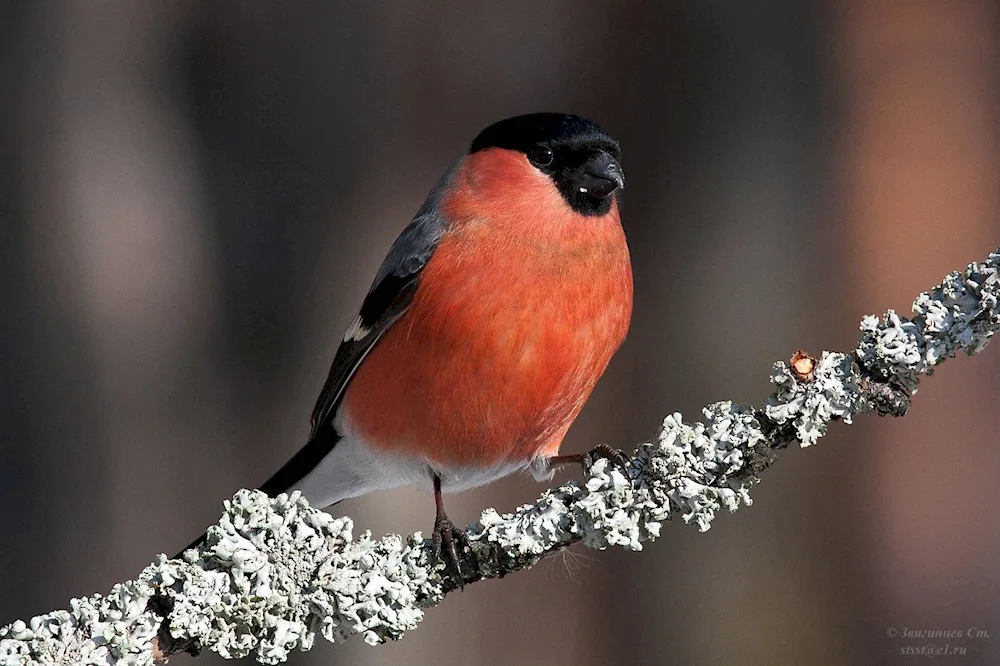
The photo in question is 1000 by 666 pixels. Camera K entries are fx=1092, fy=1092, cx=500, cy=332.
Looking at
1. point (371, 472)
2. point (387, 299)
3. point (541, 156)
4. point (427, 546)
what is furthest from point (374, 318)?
point (427, 546)

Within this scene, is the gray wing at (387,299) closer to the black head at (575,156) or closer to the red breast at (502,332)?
the red breast at (502,332)

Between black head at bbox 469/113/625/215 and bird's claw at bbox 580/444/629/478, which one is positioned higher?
black head at bbox 469/113/625/215

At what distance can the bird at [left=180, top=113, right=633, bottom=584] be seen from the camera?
3.28 meters

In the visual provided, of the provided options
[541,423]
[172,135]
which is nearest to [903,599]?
[541,423]

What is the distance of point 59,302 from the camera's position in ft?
14.6

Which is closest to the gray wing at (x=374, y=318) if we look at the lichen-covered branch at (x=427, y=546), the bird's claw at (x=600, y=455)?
the bird's claw at (x=600, y=455)

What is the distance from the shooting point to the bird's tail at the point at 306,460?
387 centimetres

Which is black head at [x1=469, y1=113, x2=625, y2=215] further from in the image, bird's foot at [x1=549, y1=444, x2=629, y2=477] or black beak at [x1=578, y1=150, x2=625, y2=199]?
bird's foot at [x1=549, y1=444, x2=629, y2=477]

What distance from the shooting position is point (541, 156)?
143 inches

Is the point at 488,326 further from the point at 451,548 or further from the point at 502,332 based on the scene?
the point at 451,548

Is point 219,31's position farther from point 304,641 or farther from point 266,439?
point 304,641

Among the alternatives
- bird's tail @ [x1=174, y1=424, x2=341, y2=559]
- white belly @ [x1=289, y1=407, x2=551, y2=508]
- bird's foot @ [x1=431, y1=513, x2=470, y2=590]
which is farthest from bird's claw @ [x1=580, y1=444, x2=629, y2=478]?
bird's tail @ [x1=174, y1=424, x2=341, y2=559]

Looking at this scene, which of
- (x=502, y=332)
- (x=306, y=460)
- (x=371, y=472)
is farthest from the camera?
(x=306, y=460)

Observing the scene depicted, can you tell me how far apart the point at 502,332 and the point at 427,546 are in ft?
2.57
